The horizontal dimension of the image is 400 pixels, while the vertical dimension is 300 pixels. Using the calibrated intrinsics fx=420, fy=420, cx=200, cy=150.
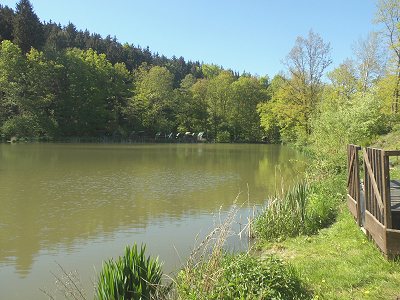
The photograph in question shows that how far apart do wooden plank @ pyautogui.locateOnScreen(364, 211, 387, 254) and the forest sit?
21.9 m

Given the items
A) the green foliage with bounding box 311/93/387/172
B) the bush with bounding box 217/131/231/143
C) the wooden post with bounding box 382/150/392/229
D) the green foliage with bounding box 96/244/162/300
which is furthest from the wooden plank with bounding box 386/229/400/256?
the bush with bounding box 217/131/231/143

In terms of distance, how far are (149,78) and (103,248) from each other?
70980mm

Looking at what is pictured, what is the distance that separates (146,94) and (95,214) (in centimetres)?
6395

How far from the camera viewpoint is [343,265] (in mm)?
6520

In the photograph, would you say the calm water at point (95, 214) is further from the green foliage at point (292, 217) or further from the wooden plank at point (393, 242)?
the wooden plank at point (393, 242)

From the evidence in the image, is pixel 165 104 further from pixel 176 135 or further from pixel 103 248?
pixel 103 248

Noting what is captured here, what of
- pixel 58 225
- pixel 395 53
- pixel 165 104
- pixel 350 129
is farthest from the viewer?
pixel 165 104

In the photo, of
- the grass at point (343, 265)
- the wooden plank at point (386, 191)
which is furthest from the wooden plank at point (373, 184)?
the grass at point (343, 265)

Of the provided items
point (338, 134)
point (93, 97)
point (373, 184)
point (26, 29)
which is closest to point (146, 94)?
point (93, 97)

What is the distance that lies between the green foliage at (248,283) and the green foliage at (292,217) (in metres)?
4.49

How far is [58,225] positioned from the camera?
1191cm

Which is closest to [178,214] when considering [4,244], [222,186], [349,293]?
[4,244]

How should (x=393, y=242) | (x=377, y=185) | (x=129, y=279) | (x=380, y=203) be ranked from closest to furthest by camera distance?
(x=129, y=279), (x=393, y=242), (x=380, y=203), (x=377, y=185)

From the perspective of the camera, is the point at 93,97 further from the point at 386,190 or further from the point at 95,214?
the point at 386,190
